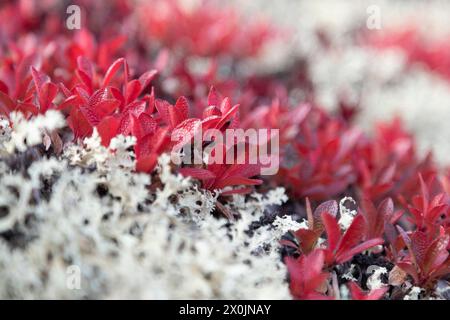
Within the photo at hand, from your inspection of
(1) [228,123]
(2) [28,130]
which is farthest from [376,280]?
(2) [28,130]

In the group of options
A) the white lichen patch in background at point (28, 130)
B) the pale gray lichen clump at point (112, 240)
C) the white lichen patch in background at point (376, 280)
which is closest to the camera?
the pale gray lichen clump at point (112, 240)

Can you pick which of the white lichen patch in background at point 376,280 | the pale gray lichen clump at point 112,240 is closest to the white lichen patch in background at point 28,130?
the pale gray lichen clump at point 112,240

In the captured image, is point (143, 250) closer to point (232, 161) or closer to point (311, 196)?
point (232, 161)

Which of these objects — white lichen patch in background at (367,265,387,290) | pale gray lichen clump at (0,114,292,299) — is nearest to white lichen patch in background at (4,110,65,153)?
pale gray lichen clump at (0,114,292,299)

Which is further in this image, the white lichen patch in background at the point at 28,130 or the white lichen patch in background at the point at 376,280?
the white lichen patch in background at the point at 376,280

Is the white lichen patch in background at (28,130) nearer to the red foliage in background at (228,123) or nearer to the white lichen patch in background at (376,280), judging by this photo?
the red foliage in background at (228,123)

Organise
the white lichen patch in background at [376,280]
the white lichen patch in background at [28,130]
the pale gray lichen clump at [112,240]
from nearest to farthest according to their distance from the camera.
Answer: the pale gray lichen clump at [112,240] < the white lichen patch in background at [28,130] < the white lichen patch in background at [376,280]

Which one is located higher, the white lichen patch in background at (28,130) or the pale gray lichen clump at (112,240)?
the white lichen patch in background at (28,130)

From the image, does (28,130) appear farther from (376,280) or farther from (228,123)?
(376,280)

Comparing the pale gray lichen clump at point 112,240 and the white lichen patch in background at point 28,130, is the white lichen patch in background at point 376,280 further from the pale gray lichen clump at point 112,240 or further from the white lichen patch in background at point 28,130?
the white lichen patch in background at point 28,130
